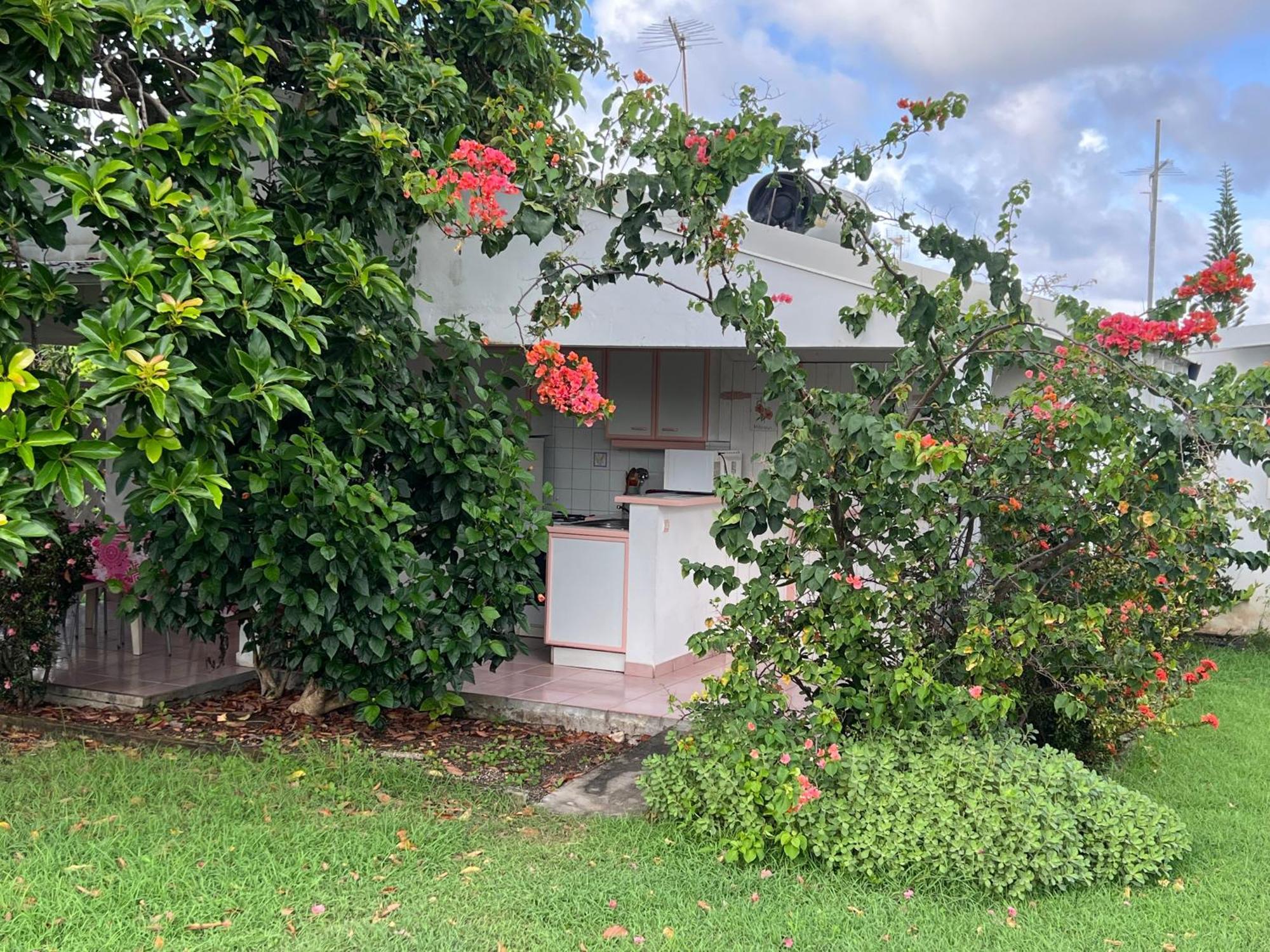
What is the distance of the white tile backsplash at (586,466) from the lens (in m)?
8.95

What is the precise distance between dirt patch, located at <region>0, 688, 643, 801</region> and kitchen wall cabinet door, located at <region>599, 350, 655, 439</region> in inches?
120

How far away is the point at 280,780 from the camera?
4926 millimetres

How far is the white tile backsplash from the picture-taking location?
895 cm

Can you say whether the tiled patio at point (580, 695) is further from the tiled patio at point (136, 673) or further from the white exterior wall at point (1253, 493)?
the white exterior wall at point (1253, 493)

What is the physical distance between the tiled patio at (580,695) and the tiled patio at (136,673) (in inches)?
66.5

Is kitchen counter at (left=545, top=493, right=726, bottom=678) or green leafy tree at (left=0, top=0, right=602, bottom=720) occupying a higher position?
green leafy tree at (left=0, top=0, right=602, bottom=720)

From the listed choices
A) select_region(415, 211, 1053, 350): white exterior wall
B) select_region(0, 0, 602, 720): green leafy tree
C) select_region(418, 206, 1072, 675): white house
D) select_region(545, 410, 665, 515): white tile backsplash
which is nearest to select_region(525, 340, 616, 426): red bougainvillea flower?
select_region(0, 0, 602, 720): green leafy tree

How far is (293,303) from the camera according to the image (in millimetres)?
3816

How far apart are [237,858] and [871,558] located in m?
2.61

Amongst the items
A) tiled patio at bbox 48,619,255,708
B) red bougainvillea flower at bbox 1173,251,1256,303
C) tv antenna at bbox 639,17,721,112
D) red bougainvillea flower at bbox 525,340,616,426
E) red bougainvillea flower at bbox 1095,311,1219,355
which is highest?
tv antenna at bbox 639,17,721,112

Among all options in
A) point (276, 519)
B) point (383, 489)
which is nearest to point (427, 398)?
point (383, 489)

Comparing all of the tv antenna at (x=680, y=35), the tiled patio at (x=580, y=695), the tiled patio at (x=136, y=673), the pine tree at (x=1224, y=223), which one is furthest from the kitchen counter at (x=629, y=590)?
the pine tree at (x=1224, y=223)

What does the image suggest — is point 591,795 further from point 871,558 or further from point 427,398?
point 427,398

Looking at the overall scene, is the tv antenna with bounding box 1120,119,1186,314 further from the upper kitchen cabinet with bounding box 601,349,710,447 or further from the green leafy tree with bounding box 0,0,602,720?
the green leafy tree with bounding box 0,0,602,720
